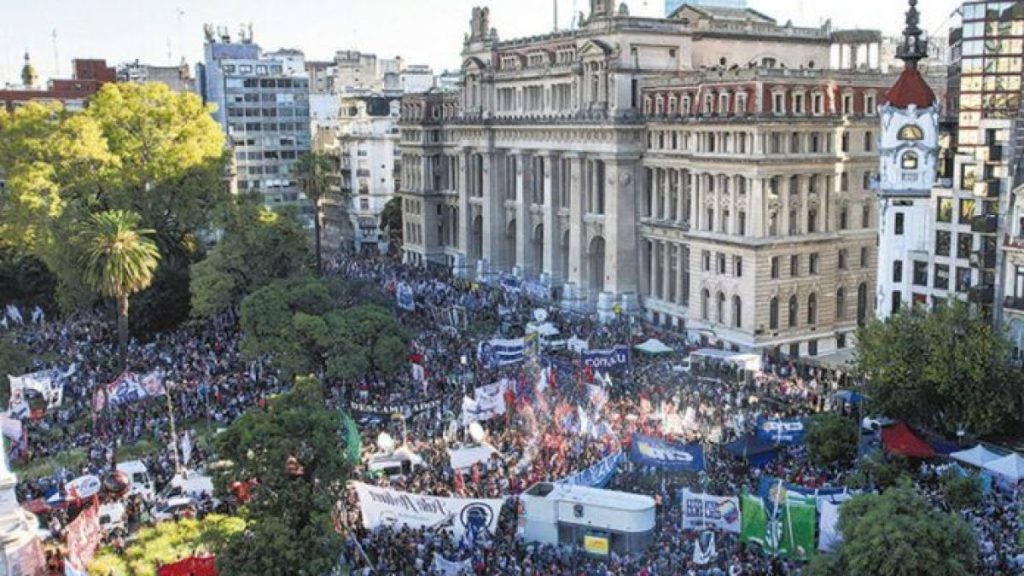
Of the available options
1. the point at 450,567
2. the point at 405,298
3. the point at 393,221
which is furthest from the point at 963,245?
the point at 393,221

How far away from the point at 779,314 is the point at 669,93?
52.8 feet

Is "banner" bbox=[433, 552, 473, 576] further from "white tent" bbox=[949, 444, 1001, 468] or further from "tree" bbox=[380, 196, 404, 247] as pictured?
"tree" bbox=[380, 196, 404, 247]

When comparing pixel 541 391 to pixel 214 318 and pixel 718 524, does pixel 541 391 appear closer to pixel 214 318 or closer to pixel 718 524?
pixel 718 524

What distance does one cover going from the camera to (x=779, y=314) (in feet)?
211

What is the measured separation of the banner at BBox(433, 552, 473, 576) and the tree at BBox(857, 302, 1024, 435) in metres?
20.6

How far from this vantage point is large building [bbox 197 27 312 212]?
395ft

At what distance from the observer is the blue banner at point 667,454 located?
37219mm

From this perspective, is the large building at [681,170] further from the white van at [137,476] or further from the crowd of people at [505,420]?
the white van at [137,476]

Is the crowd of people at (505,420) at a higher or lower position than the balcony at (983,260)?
lower

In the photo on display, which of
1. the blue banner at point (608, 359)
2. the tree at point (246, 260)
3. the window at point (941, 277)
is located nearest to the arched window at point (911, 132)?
the window at point (941, 277)

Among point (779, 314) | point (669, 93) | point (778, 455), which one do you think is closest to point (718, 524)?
point (778, 455)

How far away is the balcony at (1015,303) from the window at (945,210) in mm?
5504

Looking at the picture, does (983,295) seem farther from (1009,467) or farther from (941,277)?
(1009,467)

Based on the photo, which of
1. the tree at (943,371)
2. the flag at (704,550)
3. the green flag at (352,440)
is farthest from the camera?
the tree at (943,371)
